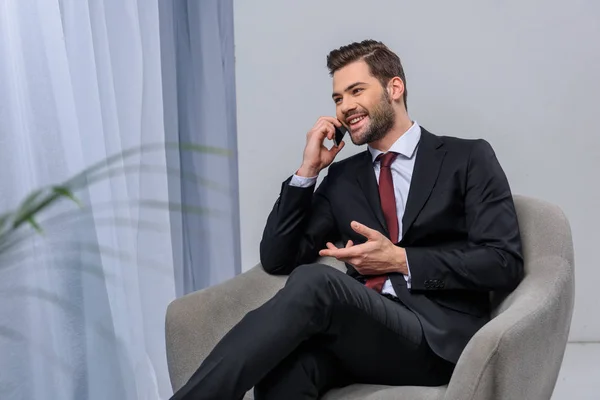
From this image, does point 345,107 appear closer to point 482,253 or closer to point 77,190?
point 482,253

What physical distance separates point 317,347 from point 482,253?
1.49 feet

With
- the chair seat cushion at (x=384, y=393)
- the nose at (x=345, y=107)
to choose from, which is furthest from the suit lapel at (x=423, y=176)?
the chair seat cushion at (x=384, y=393)

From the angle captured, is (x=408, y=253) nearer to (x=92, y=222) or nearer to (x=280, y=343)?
(x=280, y=343)

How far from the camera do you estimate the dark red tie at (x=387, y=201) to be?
2031mm

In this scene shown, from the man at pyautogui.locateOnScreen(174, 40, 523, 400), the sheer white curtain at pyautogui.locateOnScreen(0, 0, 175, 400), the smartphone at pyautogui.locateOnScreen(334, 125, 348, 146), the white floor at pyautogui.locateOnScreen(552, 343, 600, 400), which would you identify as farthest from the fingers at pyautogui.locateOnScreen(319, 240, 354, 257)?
the white floor at pyautogui.locateOnScreen(552, 343, 600, 400)

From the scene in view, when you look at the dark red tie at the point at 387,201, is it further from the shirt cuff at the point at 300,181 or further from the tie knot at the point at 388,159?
the shirt cuff at the point at 300,181

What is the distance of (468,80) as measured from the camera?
282cm

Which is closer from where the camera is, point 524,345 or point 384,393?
point 524,345

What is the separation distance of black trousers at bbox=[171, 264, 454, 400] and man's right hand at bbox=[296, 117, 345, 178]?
0.40 metres

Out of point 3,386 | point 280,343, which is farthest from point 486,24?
point 3,386

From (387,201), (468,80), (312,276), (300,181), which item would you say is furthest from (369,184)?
(468,80)

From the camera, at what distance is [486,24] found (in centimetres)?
278

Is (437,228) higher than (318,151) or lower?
lower

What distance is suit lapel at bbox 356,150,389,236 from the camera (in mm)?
2084
